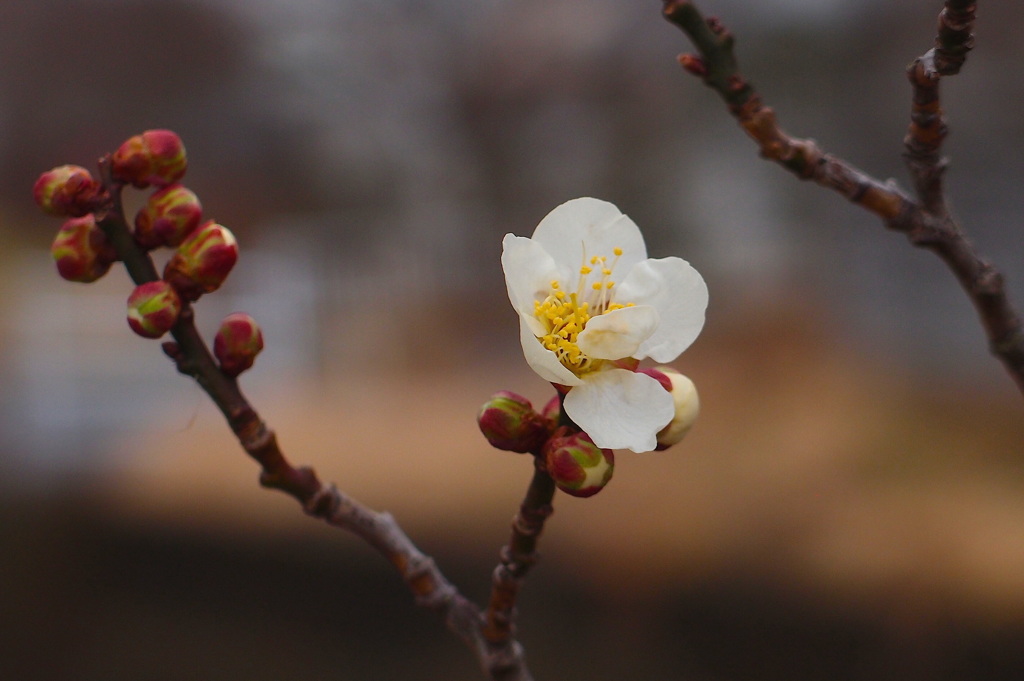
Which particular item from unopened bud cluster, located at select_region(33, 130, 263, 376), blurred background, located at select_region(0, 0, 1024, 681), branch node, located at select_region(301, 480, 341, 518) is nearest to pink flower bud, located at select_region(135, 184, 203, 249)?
unopened bud cluster, located at select_region(33, 130, 263, 376)

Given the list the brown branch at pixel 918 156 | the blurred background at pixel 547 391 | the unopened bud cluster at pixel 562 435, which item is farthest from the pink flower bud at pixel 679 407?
the blurred background at pixel 547 391

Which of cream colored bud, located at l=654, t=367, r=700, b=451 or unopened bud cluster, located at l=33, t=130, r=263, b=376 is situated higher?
unopened bud cluster, located at l=33, t=130, r=263, b=376

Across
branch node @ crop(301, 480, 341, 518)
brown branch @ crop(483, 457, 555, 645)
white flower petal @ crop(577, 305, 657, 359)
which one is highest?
white flower petal @ crop(577, 305, 657, 359)

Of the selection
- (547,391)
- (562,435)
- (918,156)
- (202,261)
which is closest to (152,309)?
(202,261)

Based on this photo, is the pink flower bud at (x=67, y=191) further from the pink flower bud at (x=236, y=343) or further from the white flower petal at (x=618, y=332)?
the white flower petal at (x=618, y=332)

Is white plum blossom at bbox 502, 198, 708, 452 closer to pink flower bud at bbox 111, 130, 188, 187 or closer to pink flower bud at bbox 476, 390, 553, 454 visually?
pink flower bud at bbox 476, 390, 553, 454

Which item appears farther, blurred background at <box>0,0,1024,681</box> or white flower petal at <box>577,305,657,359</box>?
blurred background at <box>0,0,1024,681</box>

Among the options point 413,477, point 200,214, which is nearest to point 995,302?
point 200,214

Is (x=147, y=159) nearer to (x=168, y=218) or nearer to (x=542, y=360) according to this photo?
(x=168, y=218)

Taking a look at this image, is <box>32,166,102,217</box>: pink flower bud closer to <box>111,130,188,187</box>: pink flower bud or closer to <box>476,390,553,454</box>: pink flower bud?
<box>111,130,188,187</box>: pink flower bud
